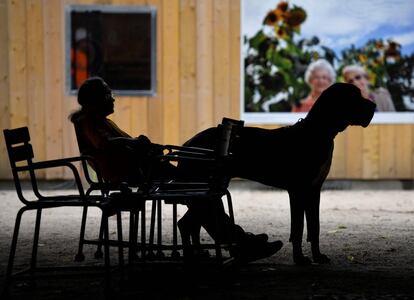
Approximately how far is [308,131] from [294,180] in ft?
1.15

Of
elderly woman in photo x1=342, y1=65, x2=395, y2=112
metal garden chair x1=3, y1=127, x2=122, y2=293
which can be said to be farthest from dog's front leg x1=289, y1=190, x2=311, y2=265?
elderly woman in photo x1=342, y1=65, x2=395, y2=112

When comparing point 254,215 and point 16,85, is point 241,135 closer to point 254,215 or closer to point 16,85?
point 254,215

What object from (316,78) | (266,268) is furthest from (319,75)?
(266,268)

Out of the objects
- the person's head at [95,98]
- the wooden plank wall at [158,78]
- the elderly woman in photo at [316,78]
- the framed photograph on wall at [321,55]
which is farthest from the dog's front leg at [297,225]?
the elderly woman in photo at [316,78]

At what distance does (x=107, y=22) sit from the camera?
38.8 ft

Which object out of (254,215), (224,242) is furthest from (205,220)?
(254,215)

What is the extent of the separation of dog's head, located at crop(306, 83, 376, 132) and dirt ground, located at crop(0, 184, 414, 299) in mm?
981

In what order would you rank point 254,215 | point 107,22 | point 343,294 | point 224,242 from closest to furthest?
point 343,294 → point 224,242 → point 254,215 → point 107,22

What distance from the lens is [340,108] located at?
5.86 m

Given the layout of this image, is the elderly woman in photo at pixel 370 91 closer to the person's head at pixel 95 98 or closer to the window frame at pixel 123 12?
the window frame at pixel 123 12

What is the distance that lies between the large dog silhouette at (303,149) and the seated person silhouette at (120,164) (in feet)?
1.22

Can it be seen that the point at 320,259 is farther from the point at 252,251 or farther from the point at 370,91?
the point at 370,91

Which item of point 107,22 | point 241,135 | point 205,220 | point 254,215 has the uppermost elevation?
point 107,22

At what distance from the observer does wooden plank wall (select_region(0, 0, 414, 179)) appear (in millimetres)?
11898
